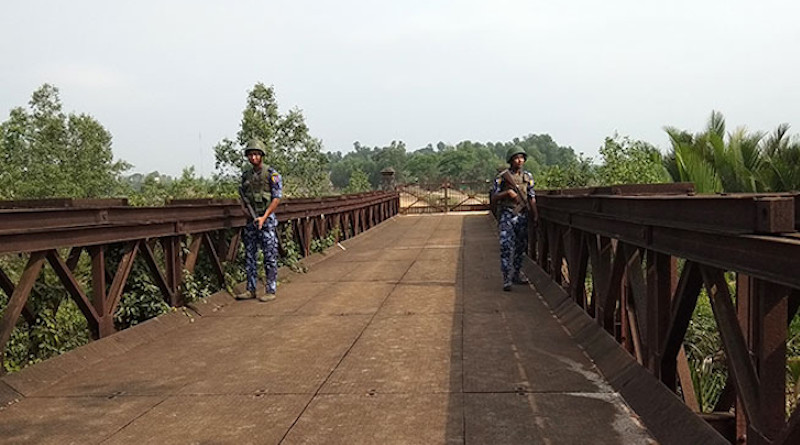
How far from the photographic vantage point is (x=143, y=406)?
3.77 m

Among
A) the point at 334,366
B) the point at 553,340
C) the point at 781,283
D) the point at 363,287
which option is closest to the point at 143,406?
the point at 334,366

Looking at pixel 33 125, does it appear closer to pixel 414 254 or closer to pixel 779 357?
pixel 414 254

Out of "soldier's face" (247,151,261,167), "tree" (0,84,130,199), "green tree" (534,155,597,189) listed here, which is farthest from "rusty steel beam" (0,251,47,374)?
"tree" (0,84,130,199)

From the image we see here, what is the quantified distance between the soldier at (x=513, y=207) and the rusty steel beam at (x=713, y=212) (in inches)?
132

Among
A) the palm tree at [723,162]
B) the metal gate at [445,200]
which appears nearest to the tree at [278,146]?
the metal gate at [445,200]

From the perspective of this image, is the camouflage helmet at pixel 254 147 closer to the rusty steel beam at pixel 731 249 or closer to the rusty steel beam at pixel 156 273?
the rusty steel beam at pixel 156 273

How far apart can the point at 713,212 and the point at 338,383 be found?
255 cm

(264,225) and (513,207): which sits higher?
(513,207)

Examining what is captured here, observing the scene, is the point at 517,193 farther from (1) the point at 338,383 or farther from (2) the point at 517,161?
(1) the point at 338,383

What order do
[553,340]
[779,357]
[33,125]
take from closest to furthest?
[779,357]
[553,340]
[33,125]

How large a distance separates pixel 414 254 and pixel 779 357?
1018 centimetres

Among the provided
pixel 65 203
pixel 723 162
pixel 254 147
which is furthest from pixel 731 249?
pixel 723 162


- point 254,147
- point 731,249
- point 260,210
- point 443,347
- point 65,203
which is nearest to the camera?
point 731,249

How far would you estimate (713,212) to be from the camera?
2557 millimetres
